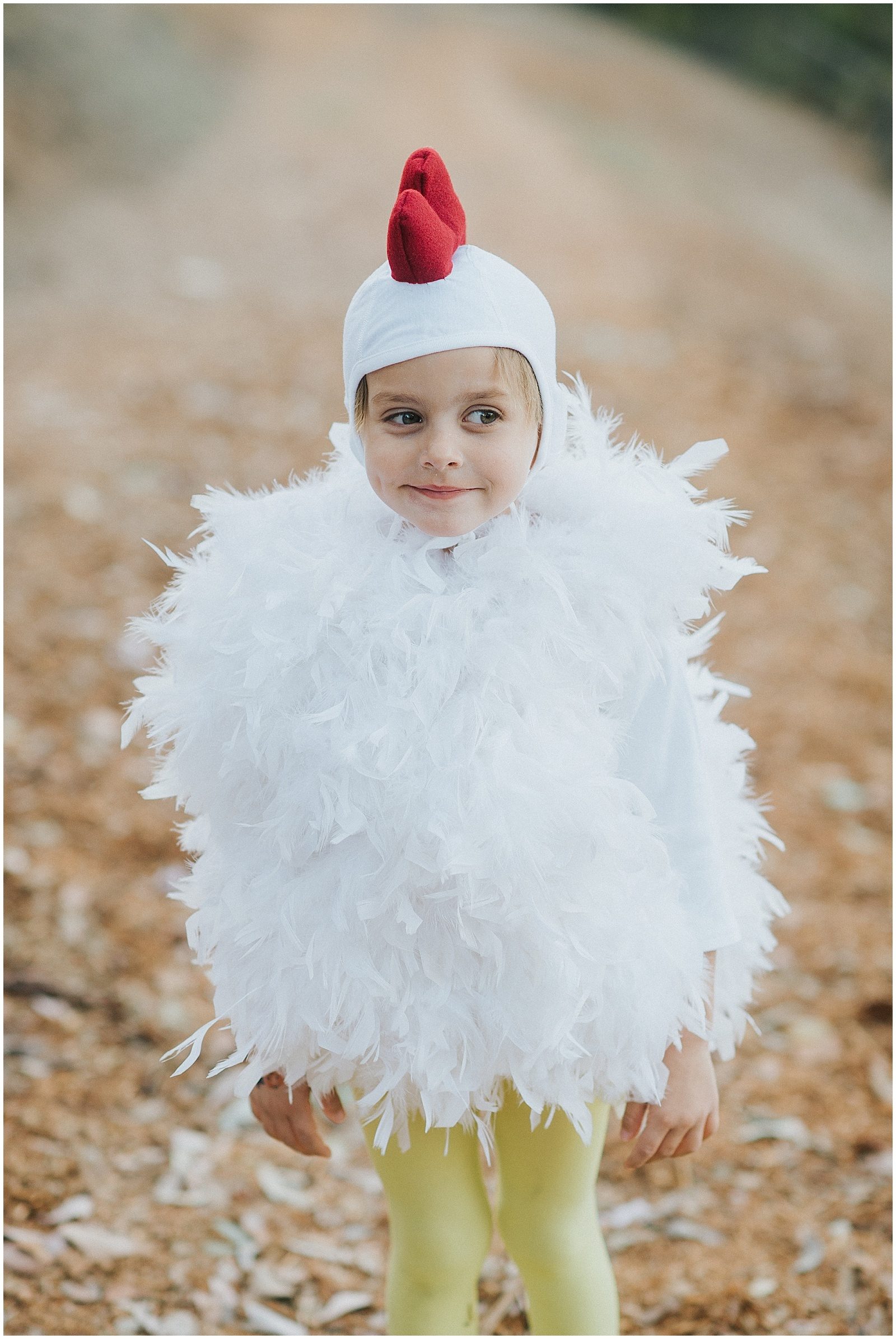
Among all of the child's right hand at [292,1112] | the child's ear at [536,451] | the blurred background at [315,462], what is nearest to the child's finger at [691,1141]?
the child's right hand at [292,1112]

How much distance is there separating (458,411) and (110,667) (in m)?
2.87

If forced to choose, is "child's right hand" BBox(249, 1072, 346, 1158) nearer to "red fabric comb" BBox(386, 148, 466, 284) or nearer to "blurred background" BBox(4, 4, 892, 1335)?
"blurred background" BBox(4, 4, 892, 1335)

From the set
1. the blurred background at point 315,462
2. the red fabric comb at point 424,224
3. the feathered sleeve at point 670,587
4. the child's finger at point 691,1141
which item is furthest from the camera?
the blurred background at point 315,462

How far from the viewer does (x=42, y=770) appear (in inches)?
138

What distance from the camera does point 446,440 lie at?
4.45 feet

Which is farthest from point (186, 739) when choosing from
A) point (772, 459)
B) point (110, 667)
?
point (772, 459)

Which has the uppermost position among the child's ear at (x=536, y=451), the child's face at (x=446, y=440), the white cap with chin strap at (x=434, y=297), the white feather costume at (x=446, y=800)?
the white cap with chin strap at (x=434, y=297)

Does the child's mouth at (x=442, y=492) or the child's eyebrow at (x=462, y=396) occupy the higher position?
the child's eyebrow at (x=462, y=396)

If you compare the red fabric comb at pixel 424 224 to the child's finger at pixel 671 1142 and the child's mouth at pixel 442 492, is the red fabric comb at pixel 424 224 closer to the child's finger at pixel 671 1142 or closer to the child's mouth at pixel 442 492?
the child's mouth at pixel 442 492

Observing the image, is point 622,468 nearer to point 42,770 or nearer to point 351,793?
point 351,793

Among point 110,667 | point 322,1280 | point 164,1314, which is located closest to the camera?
point 164,1314

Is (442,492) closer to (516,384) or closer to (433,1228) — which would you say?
(516,384)

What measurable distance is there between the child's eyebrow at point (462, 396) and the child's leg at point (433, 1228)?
3.22 ft

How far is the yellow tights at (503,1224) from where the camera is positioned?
1585 millimetres
